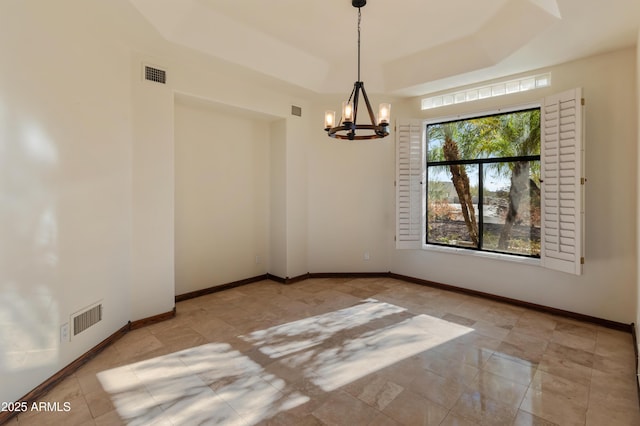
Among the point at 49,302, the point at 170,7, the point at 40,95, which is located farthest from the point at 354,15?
the point at 49,302

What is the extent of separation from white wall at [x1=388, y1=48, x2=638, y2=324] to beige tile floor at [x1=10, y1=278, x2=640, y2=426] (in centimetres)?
34

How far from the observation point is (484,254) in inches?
166

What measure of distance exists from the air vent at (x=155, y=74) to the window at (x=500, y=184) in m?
3.25

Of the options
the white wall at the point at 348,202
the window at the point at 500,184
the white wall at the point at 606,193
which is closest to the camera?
the white wall at the point at 606,193

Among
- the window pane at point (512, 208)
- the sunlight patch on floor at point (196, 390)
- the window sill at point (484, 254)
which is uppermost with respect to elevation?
the window pane at point (512, 208)

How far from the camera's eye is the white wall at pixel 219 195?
411 cm

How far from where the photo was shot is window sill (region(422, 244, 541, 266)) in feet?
12.6

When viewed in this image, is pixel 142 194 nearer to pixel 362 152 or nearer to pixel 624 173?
pixel 362 152

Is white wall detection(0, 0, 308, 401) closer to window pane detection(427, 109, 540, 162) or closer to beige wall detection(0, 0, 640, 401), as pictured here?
beige wall detection(0, 0, 640, 401)

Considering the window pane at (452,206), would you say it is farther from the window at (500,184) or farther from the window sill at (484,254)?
the window sill at (484,254)

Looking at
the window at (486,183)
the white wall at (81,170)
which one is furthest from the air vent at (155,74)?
the window at (486,183)

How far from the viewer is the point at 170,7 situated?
2855 millimetres

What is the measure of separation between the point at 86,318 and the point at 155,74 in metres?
2.49

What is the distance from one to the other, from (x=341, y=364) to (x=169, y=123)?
9.98 feet
